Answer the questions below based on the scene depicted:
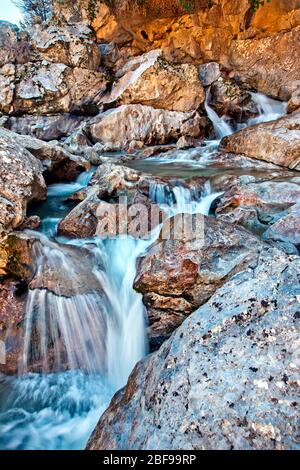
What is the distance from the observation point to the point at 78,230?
4992 millimetres

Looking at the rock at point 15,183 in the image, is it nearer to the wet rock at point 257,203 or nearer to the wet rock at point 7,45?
the wet rock at point 257,203

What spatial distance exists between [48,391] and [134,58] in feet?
49.5

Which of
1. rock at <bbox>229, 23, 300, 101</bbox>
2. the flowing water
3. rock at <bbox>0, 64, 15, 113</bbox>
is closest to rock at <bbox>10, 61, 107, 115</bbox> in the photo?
rock at <bbox>0, 64, 15, 113</bbox>

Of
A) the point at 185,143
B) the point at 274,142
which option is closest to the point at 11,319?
the point at 274,142

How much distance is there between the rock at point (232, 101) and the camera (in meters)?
12.2

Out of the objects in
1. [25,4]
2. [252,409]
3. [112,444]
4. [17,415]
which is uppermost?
[25,4]

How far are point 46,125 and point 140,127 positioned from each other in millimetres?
4230

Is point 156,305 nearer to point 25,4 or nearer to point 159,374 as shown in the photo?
point 159,374

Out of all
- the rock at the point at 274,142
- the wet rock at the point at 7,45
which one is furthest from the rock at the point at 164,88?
the wet rock at the point at 7,45

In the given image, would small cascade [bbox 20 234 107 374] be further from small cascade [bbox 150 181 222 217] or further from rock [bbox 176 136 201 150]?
rock [bbox 176 136 201 150]

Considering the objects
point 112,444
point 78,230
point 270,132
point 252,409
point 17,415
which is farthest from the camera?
point 270,132

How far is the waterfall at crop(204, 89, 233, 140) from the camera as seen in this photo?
1179 centimetres

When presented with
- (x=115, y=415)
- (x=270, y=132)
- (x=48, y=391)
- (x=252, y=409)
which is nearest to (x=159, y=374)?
(x=115, y=415)

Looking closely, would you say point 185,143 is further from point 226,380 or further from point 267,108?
point 226,380
